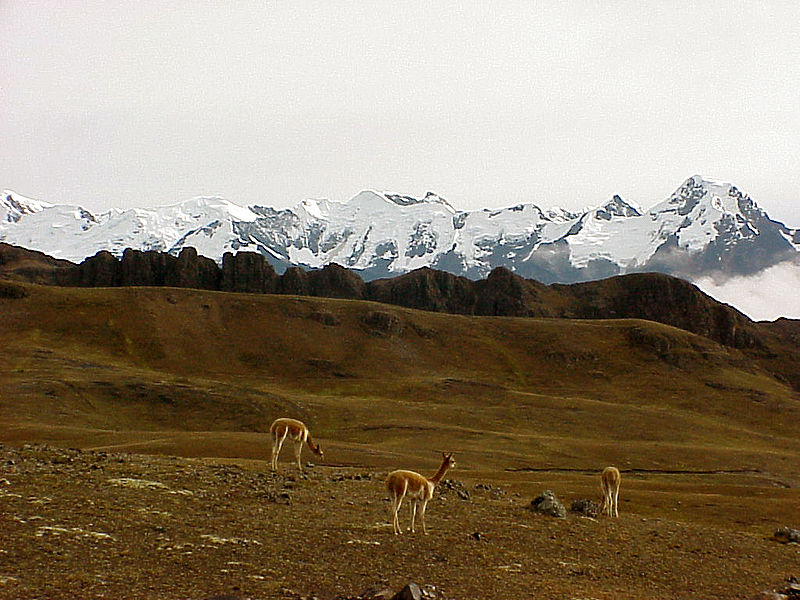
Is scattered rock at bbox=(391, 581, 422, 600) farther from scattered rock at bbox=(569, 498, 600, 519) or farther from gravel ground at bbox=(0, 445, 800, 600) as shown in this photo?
scattered rock at bbox=(569, 498, 600, 519)

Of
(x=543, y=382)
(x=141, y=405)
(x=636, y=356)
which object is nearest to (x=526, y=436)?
(x=141, y=405)

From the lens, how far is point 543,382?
5748 inches

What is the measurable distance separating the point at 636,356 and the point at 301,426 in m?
145

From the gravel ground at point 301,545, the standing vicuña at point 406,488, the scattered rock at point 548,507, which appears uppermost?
the standing vicuña at point 406,488

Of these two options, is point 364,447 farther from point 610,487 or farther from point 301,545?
point 301,545

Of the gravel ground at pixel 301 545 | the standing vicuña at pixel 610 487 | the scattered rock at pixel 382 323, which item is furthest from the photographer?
the scattered rock at pixel 382 323

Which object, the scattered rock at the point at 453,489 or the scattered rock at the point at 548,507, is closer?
the scattered rock at the point at 548,507

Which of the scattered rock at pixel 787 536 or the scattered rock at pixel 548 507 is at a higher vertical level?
the scattered rock at pixel 548 507

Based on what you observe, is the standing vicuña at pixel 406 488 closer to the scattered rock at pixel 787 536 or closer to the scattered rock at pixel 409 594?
the scattered rock at pixel 409 594

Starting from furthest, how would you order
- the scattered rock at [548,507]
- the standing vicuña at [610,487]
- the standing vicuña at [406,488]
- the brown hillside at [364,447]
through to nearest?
the standing vicuña at [610,487] < the scattered rock at [548,507] < the standing vicuña at [406,488] < the brown hillside at [364,447]

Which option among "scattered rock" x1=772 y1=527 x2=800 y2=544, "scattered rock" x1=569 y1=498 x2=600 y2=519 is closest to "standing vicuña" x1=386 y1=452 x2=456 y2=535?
"scattered rock" x1=569 y1=498 x2=600 y2=519

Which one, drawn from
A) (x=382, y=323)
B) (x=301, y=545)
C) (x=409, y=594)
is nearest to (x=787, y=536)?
(x=301, y=545)

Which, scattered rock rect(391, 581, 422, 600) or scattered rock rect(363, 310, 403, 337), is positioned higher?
scattered rock rect(363, 310, 403, 337)

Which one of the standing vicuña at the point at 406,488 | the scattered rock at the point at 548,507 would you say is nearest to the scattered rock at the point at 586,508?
the scattered rock at the point at 548,507
